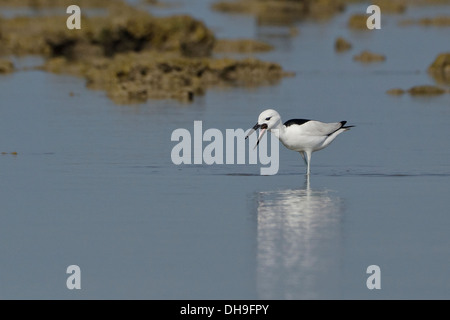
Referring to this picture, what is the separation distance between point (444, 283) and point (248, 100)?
42.7ft

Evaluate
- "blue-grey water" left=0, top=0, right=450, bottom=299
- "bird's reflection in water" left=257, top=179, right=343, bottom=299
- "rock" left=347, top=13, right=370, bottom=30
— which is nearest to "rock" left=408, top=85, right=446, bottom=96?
"blue-grey water" left=0, top=0, right=450, bottom=299

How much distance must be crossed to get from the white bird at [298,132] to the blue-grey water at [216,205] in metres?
0.41

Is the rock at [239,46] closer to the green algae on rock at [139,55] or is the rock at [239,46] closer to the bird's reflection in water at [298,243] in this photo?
the green algae on rock at [139,55]

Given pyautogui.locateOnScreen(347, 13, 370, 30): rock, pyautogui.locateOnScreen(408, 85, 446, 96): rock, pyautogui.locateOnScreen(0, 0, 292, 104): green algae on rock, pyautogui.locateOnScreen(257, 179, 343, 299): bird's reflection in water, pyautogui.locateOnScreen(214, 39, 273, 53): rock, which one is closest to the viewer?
pyautogui.locateOnScreen(257, 179, 343, 299): bird's reflection in water

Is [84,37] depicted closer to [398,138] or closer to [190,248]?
[398,138]

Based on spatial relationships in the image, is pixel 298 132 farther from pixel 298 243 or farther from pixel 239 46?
pixel 239 46

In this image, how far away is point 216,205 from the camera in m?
11.8

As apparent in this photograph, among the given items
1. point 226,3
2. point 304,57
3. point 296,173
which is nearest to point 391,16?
point 226,3

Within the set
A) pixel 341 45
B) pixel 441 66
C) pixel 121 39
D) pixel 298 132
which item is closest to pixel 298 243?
pixel 298 132

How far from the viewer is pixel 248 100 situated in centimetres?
2153

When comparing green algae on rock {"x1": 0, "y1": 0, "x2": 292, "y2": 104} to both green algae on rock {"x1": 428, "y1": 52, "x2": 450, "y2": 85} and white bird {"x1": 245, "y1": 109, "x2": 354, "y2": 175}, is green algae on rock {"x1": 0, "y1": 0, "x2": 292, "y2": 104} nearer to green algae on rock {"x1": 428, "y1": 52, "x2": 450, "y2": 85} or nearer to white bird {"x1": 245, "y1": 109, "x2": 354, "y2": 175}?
green algae on rock {"x1": 428, "y1": 52, "x2": 450, "y2": 85}

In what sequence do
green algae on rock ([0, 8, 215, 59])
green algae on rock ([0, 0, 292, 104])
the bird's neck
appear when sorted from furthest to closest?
1. green algae on rock ([0, 8, 215, 59])
2. green algae on rock ([0, 0, 292, 104])
3. the bird's neck

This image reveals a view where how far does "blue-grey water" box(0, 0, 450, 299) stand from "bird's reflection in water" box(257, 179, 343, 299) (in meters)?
0.02

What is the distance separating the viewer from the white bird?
1304cm
